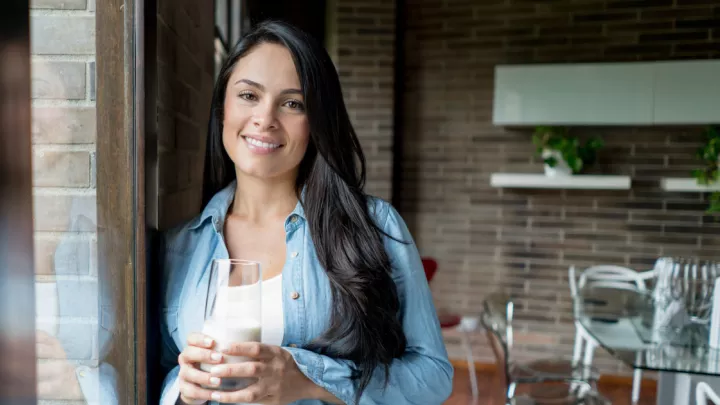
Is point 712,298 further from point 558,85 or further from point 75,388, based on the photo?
point 75,388

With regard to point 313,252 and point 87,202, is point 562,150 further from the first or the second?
point 87,202

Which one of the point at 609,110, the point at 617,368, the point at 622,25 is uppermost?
the point at 622,25

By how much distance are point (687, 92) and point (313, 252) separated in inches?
143

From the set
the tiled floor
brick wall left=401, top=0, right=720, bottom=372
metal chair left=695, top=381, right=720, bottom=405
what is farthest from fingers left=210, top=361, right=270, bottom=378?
brick wall left=401, top=0, right=720, bottom=372

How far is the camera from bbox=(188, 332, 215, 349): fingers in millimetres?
895

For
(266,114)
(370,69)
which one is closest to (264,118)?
(266,114)

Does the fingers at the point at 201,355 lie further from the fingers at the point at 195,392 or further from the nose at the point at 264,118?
the nose at the point at 264,118

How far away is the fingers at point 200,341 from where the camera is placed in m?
0.89

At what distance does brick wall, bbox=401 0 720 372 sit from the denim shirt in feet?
11.0

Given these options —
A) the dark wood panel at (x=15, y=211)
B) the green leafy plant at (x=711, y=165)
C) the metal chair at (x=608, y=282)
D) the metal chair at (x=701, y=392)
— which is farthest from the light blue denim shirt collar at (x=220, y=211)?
the green leafy plant at (x=711, y=165)

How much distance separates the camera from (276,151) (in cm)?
116

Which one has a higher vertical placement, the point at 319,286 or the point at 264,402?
the point at 319,286

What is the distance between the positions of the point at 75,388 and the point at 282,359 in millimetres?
347

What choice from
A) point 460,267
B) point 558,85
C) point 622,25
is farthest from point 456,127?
point 622,25
